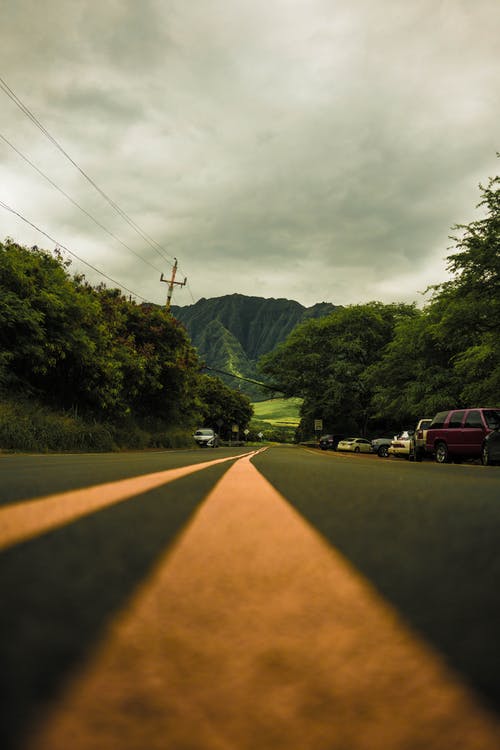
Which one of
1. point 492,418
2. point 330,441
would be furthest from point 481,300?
point 330,441

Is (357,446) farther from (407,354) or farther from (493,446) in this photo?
(493,446)

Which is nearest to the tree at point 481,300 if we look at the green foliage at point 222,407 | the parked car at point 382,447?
the parked car at point 382,447

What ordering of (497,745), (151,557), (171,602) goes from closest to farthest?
1. (497,745)
2. (171,602)
3. (151,557)

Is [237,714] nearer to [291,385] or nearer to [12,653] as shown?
[12,653]

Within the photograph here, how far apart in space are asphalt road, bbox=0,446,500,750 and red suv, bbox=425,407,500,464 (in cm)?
1776

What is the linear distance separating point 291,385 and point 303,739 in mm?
48940

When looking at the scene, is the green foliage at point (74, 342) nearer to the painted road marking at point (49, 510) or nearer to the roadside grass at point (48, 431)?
the roadside grass at point (48, 431)

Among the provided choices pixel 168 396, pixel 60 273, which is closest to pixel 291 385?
pixel 168 396

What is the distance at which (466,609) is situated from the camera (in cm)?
45

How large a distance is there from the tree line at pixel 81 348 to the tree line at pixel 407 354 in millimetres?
14725

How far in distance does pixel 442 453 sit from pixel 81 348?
1425 cm

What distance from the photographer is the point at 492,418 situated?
56.7 feet

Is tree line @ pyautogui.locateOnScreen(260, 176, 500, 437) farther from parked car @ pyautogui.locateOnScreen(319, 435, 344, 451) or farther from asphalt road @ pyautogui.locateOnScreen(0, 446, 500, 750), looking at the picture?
asphalt road @ pyautogui.locateOnScreen(0, 446, 500, 750)

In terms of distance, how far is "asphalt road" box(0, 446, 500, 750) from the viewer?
0.28 meters
